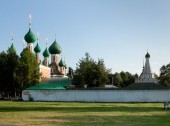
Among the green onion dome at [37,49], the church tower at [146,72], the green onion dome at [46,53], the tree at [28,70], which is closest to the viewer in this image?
the tree at [28,70]

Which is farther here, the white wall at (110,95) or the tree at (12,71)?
the tree at (12,71)

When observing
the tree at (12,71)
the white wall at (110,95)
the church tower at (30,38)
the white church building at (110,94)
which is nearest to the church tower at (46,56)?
the church tower at (30,38)

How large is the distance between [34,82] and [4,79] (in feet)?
17.9

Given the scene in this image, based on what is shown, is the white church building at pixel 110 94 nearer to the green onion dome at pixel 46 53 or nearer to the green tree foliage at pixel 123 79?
the green onion dome at pixel 46 53

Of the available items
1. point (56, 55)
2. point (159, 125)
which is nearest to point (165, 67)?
point (56, 55)

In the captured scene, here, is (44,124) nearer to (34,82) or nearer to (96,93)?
(96,93)

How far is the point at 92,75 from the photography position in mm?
84500

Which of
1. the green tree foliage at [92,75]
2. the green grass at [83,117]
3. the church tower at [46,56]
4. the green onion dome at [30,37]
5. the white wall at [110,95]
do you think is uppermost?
the green onion dome at [30,37]

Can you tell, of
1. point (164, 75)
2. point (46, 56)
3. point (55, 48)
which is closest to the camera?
point (55, 48)

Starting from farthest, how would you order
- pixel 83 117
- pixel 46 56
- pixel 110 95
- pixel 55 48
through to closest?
1. pixel 46 56
2. pixel 55 48
3. pixel 110 95
4. pixel 83 117

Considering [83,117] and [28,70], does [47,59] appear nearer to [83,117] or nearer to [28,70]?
[28,70]

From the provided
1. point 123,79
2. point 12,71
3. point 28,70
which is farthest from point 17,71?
point 123,79

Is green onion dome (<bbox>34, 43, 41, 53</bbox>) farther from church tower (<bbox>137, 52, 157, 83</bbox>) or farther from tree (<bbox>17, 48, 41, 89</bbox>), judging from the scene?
church tower (<bbox>137, 52, 157, 83</bbox>)

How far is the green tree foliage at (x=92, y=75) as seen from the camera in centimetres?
8412
